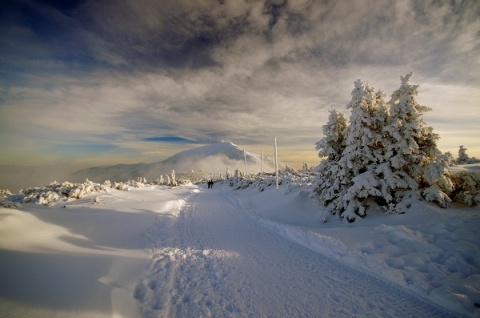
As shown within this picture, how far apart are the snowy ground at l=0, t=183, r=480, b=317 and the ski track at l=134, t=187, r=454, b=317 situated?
0.03 meters

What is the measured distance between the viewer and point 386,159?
989cm

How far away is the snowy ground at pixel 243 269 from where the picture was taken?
13.3 feet

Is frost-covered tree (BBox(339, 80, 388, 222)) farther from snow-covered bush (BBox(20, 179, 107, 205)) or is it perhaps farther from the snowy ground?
snow-covered bush (BBox(20, 179, 107, 205))

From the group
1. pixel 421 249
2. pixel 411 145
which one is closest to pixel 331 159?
pixel 411 145

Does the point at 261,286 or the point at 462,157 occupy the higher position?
the point at 462,157

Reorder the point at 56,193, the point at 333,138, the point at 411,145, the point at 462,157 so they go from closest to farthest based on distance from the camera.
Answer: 1. the point at 411,145
2. the point at 333,138
3. the point at 56,193
4. the point at 462,157

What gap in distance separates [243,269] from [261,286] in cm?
101

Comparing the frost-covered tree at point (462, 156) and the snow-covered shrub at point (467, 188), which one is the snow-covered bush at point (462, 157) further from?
the snow-covered shrub at point (467, 188)

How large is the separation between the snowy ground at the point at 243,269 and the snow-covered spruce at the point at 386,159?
94cm

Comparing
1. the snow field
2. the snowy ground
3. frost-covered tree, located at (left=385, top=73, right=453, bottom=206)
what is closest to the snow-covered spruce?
frost-covered tree, located at (left=385, top=73, right=453, bottom=206)

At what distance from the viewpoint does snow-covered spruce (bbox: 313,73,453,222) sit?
9195 mm

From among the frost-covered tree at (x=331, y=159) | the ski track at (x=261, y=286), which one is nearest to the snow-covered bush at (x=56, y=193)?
the ski track at (x=261, y=286)

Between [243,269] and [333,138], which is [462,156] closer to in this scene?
[333,138]

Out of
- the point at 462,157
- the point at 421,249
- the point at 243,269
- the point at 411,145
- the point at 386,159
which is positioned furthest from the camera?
the point at 462,157
